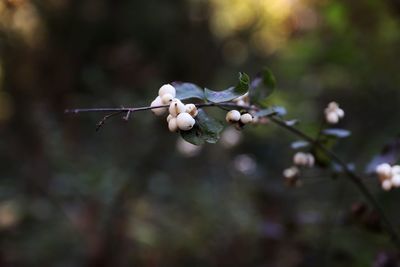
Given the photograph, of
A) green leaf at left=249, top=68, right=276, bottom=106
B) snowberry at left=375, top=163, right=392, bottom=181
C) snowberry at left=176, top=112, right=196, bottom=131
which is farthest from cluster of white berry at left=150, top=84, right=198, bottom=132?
snowberry at left=375, top=163, right=392, bottom=181

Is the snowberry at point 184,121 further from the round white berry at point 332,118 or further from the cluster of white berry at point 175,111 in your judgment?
the round white berry at point 332,118

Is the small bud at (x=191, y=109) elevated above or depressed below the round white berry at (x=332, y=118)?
below

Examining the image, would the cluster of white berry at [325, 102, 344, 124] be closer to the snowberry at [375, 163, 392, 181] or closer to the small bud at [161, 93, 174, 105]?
the snowberry at [375, 163, 392, 181]

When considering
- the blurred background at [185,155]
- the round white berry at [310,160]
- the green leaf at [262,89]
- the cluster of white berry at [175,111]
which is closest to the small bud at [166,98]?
the cluster of white berry at [175,111]

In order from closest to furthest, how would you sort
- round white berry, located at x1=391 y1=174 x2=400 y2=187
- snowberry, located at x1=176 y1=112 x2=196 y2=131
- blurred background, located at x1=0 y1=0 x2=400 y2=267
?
snowberry, located at x1=176 y1=112 x2=196 y2=131 < round white berry, located at x1=391 y1=174 x2=400 y2=187 < blurred background, located at x1=0 y1=0 x2=400 y2=267

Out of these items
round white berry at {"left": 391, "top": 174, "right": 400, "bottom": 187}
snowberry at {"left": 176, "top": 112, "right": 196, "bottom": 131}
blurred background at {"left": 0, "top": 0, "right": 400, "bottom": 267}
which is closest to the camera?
snowberry at {"left": 176, "top": 112, "right": 196, "bottom": 131}

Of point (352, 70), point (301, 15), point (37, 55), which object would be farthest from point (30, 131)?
point (352, 70)

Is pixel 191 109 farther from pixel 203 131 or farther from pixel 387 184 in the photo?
pixel 387 184
